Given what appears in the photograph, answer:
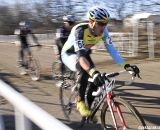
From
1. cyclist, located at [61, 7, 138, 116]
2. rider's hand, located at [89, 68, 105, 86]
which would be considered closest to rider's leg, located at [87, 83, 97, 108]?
cyclist, located at [61, 7, 138, 116]

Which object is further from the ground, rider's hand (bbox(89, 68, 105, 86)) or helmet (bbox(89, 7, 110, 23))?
helmet (bbox(89, 7, 110, 23))

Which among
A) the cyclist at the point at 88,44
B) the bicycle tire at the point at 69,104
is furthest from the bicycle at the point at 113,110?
the bicycle tire at the point at 69,104

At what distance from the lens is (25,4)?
66.1 metres

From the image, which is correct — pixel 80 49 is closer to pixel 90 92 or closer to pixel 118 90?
pixel 90 92

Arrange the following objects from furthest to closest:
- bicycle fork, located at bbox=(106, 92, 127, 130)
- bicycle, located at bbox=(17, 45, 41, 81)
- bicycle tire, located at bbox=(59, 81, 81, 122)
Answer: bicycle, located at bbox=(17, 45, 41, 81) < bicycle tire, located at bbox=(59, 81, 81, 122) < bicycle fork, located at bbox=(106, 92, 127, 130)

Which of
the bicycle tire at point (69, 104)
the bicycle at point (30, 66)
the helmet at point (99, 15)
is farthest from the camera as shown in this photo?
the bicycle at point (30, 66)

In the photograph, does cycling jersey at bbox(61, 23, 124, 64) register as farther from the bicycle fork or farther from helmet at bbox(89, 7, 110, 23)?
the bicycle fork

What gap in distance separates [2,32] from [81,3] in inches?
849

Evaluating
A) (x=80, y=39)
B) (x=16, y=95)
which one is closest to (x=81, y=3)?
(x=80, y=39)

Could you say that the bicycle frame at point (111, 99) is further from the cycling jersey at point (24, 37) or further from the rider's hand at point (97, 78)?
the cycling jersey at point (24, 37)

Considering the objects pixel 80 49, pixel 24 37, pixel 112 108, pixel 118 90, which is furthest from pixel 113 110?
pixel 24 37

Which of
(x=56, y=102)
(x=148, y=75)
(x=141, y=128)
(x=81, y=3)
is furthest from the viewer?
(x=81, y=3)

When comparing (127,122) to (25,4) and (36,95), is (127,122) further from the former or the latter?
(25,4)

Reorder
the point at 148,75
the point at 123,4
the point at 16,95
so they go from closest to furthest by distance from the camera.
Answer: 1. the point at 16,95
2. the point at 148,75
3. the point at 123,4
